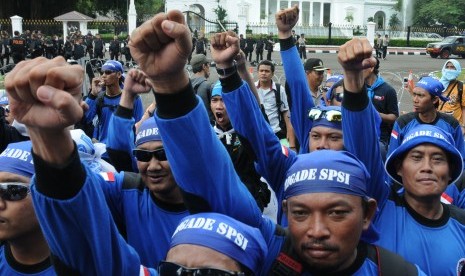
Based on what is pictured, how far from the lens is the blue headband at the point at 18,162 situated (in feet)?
8.08

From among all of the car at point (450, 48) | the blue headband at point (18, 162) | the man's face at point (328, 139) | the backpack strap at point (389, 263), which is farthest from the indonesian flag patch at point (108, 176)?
the car at point (450, 48)

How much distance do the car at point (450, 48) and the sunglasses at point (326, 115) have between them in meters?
37.6

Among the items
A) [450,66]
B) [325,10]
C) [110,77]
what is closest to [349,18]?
[325,10]

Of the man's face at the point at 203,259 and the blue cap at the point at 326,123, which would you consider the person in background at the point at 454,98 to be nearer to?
the blue cap at the point at 326,123

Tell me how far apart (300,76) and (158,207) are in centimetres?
167

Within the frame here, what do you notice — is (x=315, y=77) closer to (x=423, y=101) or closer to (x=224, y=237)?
(x=423, y=101)

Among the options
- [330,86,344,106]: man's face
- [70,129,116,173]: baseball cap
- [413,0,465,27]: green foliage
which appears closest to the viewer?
[70,129,116,173]: baseball cap

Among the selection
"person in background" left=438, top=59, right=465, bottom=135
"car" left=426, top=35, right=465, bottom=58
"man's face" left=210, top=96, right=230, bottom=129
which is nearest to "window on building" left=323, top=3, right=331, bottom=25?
"car" left=426, top=35, right=465, bottom=58

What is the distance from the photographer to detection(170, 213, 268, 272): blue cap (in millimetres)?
1877

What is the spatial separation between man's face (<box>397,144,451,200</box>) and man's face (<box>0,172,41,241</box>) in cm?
191

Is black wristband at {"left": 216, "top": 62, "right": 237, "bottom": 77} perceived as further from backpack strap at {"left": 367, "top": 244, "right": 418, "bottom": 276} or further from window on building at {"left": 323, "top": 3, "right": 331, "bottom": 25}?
window on building at {"left": 323, "top": 3, "right": 331, "bottom": 25}

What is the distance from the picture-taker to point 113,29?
4528 centimetres

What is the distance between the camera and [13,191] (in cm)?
241

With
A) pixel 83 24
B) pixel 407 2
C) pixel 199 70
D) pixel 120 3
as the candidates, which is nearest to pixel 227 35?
pixel 199 70
